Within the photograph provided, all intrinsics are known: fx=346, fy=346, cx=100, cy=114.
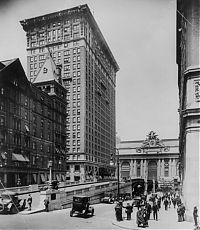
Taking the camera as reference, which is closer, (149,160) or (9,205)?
(9,205)

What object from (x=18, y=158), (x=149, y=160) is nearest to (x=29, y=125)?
(x=18, y=158)

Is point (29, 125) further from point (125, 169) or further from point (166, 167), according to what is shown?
point (125, 169)

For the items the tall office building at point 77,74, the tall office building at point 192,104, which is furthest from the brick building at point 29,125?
the tall office building at point 192,104

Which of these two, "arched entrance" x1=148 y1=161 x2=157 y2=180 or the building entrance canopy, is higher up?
the building entrance canopy

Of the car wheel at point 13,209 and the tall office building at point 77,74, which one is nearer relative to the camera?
the car wheel at point 13,209

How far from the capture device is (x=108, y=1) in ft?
52.7

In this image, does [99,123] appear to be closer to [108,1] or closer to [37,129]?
[37,129]

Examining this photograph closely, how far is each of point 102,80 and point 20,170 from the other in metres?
45.0

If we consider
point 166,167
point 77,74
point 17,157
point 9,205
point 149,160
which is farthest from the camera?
point 149,160

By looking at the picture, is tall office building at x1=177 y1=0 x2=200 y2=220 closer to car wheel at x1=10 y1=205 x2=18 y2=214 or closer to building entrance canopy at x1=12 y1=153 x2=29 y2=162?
car wheel at x1=10 y1=205 x2=18 y2=214

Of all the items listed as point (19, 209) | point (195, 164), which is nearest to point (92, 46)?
point (19, 209)

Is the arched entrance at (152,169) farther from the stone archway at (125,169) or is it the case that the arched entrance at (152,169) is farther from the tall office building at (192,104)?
the tall office building at (192,104)

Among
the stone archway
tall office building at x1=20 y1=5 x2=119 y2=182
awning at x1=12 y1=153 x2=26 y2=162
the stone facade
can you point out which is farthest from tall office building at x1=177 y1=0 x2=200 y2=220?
the stone archway

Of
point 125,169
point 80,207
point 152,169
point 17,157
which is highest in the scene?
point 17,157
